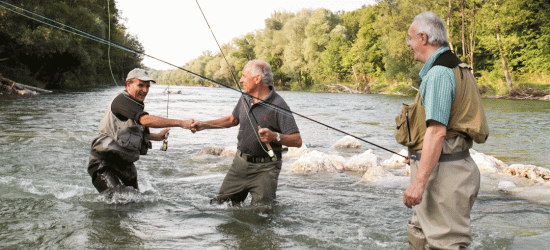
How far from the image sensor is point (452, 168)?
8.59ft

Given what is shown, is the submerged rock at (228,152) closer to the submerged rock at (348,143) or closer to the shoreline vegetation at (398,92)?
the submerged rock at (348,143)

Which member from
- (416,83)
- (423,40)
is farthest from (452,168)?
(416,83)

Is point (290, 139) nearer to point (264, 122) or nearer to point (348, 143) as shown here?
point (264, 122)

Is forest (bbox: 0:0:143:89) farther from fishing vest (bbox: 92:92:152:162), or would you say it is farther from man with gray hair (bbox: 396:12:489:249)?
man with gray hair (bbox: 396:12:489:249)

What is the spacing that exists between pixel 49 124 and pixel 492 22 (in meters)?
34.8

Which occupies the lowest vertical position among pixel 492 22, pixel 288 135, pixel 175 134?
pixel 175 134

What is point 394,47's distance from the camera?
4400 centimetres

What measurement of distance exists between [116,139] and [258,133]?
1672mm

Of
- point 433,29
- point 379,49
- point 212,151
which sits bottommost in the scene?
point 212,151

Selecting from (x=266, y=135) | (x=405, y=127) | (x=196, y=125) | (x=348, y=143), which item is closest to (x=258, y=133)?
(x=266, y=135)

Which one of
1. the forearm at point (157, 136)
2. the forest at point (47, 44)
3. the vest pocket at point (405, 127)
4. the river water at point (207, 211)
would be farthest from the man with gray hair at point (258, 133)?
the forest at point (47, 44)

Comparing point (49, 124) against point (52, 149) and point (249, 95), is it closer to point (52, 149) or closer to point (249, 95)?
point (52, 149)

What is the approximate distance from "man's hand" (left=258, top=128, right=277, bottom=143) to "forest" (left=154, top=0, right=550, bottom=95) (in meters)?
11.4

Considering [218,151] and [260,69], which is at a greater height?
[260,69]
